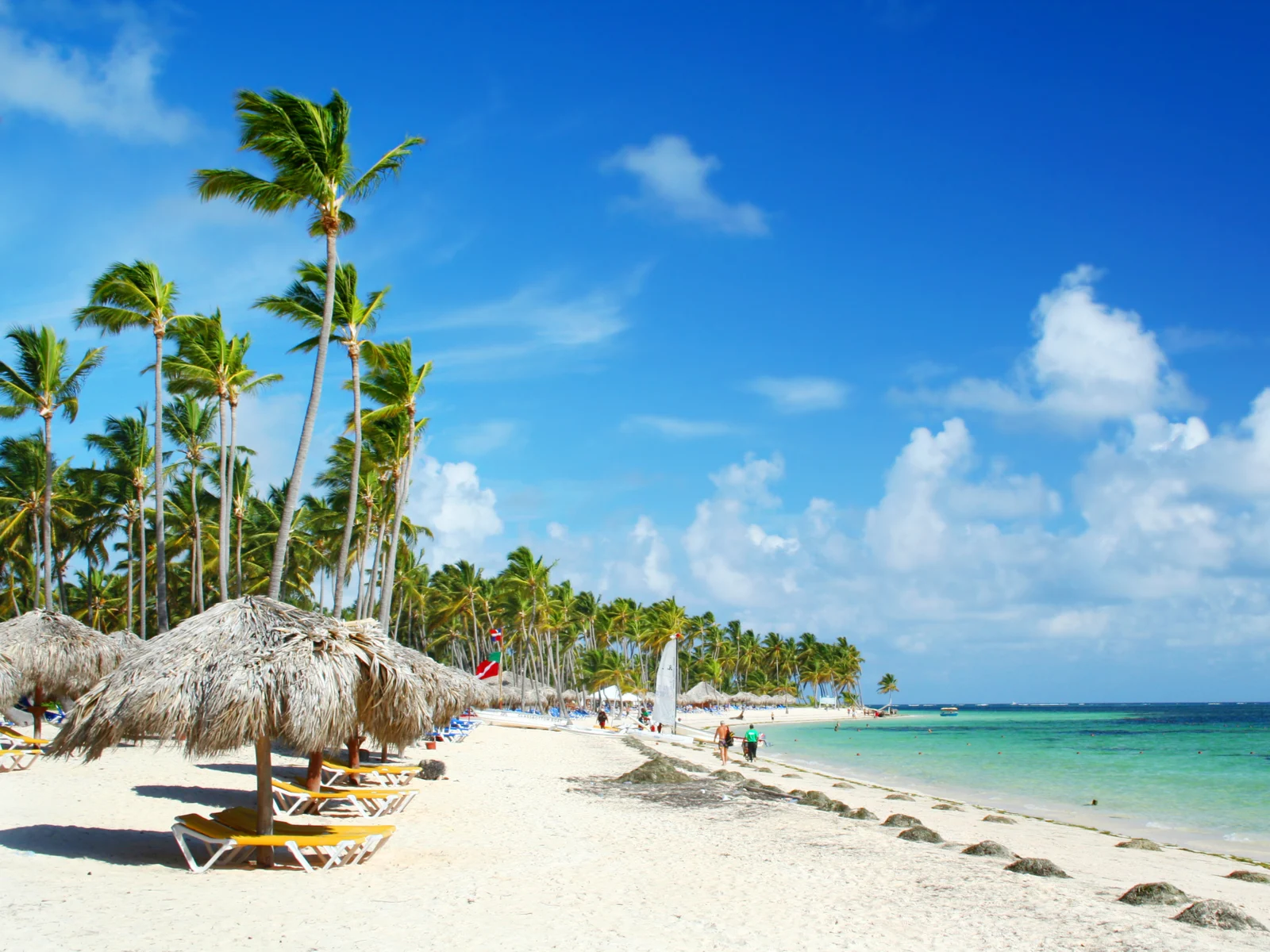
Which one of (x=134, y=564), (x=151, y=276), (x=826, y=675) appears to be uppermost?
(x=151, y=276)

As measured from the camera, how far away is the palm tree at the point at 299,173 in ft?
48.6

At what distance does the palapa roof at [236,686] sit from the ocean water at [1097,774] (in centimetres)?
1584

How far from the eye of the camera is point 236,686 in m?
7.76

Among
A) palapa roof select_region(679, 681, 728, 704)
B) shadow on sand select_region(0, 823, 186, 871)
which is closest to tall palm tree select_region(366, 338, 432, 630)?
shadow on sand select_region(0, 823, 186, 871)

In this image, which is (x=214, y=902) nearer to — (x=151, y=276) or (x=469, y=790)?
(x=469, y=790)

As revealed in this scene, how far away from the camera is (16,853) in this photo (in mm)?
8391

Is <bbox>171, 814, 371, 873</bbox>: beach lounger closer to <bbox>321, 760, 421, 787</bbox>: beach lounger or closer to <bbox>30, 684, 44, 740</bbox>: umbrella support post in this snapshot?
<bbox>321, 760, 421, 787</bbox>: beach lounger

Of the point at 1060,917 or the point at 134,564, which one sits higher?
the point at 134,564

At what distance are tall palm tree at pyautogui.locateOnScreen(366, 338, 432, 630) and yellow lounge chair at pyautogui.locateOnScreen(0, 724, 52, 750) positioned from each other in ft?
24.1

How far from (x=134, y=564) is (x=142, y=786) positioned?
29465mm

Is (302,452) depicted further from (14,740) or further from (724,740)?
(724,740)

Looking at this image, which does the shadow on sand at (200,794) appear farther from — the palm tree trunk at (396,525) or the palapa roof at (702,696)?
the palapa roof at (702,696)

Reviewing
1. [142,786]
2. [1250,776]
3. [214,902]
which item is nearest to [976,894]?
[214,902]

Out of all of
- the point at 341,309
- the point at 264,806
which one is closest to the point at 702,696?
the point at 341,309
